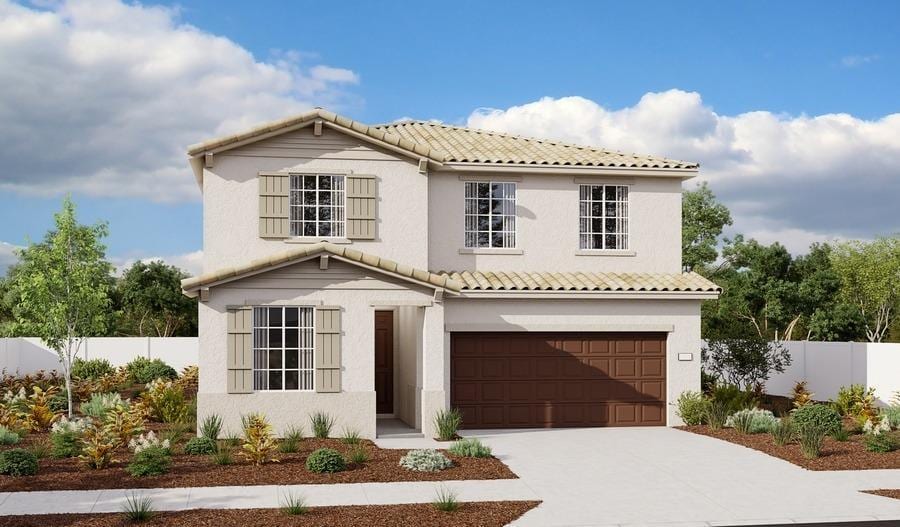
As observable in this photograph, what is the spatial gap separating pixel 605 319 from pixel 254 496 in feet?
35.7

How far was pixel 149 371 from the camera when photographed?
3183 centimetres

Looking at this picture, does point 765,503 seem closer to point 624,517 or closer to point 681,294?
point 624,517

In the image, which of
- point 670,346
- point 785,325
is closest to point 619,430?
point 670,346

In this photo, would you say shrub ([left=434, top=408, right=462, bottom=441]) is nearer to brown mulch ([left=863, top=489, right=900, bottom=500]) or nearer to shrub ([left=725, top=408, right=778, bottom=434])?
shrub ([left=725, top=408, right=778, bottom=434])

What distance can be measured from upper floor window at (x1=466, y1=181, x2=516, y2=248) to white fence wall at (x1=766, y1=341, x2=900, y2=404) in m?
11.3

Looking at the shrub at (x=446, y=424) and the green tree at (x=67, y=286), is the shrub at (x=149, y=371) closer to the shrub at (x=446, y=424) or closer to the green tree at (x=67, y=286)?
the green tree at (x=67, y=286)

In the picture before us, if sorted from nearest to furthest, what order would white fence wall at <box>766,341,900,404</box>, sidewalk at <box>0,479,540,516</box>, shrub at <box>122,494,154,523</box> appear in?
shrub at <box>122,494,154,523</box> → sidewalk at <box>0,479,540,516</box> → white fence wall at <box>766,341,900,404</box>

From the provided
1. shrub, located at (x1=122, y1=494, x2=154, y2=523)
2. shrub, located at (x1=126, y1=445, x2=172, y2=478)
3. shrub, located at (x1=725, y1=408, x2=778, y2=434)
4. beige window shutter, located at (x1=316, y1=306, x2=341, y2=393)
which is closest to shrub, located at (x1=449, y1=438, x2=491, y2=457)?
beige window shutter, located at (x1=316, y1=306, x2=341, y2=393)

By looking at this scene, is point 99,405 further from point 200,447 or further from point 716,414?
point 716,414

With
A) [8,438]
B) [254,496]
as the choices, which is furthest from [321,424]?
[8,438]

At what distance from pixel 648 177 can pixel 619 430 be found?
20.6 ft

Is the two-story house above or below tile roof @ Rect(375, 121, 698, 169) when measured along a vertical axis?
below

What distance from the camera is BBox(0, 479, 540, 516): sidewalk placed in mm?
13055

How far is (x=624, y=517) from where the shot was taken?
12.5 metres
